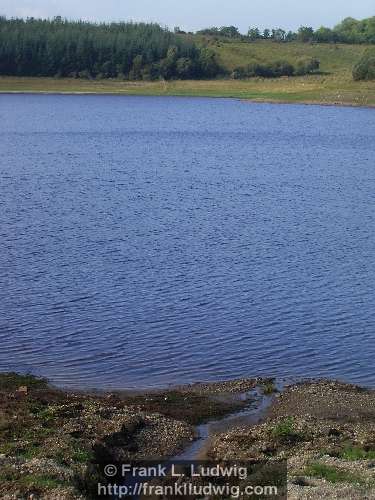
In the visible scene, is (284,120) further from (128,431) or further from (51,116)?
(128,431)

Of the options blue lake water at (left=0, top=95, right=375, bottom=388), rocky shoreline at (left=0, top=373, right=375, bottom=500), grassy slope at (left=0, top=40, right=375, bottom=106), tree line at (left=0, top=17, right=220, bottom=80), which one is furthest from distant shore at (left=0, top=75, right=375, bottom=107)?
rocky shoreline at (left=0, top=373, right=375, bottom=500)

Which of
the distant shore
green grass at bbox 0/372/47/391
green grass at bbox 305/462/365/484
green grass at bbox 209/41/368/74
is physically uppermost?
green grass at bbox 209/41/368/74

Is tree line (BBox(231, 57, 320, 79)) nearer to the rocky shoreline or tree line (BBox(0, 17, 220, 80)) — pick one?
tree line (BBox(0, 17, 220, 80))

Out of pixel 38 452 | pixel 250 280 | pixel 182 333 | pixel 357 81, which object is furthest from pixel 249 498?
pixel 357 81

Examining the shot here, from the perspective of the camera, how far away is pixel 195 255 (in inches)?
1468

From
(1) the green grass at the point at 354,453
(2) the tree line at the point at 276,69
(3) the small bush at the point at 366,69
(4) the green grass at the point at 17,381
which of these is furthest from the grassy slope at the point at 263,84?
(1) the green grass at the point at 354,453

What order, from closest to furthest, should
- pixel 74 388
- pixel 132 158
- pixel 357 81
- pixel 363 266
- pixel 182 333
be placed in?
pixel 74 388 < pixel 182 333 < pixel 363 266 < pixel 132 158 < pixel 357 81

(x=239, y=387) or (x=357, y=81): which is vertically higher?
(x=357, y=81)

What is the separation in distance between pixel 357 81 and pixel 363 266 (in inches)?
4405

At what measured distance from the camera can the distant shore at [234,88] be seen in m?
137

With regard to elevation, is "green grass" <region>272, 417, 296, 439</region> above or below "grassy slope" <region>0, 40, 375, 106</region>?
below

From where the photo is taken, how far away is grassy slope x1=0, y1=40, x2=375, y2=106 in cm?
13875

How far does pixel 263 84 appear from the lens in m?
160

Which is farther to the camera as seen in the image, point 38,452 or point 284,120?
point 284,120
